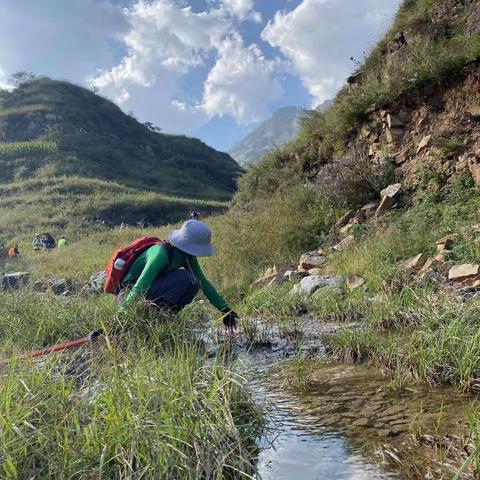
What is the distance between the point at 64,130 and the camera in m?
55.0

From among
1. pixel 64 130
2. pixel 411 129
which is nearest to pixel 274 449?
pixel 411 129

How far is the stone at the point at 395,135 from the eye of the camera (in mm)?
10625

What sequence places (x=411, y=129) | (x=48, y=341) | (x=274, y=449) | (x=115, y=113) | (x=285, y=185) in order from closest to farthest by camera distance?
(x=274, y=449) < (x=48, y=341) < (x=411, y=129) < (x=285, y=185) < (x=115, y=113)

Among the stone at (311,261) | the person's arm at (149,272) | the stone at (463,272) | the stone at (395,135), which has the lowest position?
the stone at (463,272)

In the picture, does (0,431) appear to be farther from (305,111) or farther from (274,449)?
(305,111)

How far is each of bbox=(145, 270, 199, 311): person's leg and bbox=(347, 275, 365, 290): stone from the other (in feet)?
7.96

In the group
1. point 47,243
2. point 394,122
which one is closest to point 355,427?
point 394,122

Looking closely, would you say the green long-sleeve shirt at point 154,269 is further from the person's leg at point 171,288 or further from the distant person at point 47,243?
the distant person at point 47,243

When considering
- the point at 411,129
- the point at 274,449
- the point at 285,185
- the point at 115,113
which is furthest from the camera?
the point at 115,113

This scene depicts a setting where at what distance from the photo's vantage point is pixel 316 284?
7148 millimetres

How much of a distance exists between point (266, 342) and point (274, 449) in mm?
2453

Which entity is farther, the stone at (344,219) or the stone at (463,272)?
the stone at (344,219)

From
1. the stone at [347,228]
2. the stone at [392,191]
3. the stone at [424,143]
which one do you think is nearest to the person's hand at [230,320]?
the stone at [347,228]

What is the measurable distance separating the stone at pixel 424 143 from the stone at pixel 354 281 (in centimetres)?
394
